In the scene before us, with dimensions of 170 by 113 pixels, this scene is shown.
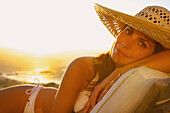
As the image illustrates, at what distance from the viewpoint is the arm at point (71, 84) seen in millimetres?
1566

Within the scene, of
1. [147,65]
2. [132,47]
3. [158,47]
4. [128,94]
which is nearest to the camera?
[128,94]

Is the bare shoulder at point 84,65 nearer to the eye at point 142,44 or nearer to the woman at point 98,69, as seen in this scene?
the woman at point 98,69

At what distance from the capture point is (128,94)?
1.04 meters

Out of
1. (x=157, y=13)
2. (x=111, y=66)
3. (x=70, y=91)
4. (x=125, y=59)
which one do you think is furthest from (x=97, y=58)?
(x=157, y=13)

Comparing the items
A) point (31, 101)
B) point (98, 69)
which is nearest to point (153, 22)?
point (98, 69)

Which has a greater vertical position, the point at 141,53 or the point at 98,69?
the point at 141,53

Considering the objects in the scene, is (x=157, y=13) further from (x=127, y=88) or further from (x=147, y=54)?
(x=127, y=88)

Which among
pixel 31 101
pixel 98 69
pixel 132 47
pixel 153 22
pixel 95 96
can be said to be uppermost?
pixel 153 22

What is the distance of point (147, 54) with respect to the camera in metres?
1.63

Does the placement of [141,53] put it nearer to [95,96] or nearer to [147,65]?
[147,65]

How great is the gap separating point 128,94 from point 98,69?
0.73m

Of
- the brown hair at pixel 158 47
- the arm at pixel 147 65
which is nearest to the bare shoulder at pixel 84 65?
the arm at pixel 147 65

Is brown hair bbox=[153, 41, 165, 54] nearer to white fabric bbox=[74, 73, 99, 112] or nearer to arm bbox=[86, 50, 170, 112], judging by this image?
arm bbox=[86, 50, 170, 112]

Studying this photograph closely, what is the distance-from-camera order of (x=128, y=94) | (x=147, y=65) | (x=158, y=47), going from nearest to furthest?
1. (x=128, y=94)
2. (x=147, y=65)
3. (x=158, y=47)
